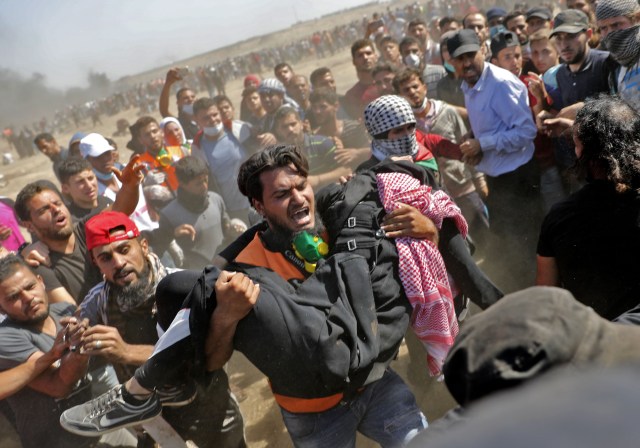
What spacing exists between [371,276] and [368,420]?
2.29 ft

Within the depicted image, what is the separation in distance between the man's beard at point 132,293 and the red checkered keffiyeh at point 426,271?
1544 mm

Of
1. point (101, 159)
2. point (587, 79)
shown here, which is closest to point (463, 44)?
point (587, 79)

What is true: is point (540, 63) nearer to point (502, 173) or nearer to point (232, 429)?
point (502, 173)

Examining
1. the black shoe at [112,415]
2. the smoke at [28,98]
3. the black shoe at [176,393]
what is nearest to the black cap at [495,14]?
the black shoe at [176,393]

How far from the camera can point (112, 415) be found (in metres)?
2.35

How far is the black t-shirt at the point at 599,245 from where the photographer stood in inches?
82.0

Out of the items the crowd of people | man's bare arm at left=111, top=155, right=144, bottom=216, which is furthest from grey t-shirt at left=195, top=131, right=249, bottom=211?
man's bare arm at left=111, top=155, right=144, bottom=216

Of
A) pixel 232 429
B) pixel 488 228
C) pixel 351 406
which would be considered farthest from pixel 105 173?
pixel 351 406

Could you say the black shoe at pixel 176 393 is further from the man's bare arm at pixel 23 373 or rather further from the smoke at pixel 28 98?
the smoke at pixel 28 98

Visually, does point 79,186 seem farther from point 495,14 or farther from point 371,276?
point 495,14

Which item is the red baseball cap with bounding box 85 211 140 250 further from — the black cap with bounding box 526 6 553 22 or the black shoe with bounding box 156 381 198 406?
the black cap with bounding box 526 6 553 22

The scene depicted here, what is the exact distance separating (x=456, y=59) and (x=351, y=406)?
312cm

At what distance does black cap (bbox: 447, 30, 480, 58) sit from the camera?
4152 millimetres

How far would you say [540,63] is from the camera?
5156 mm
